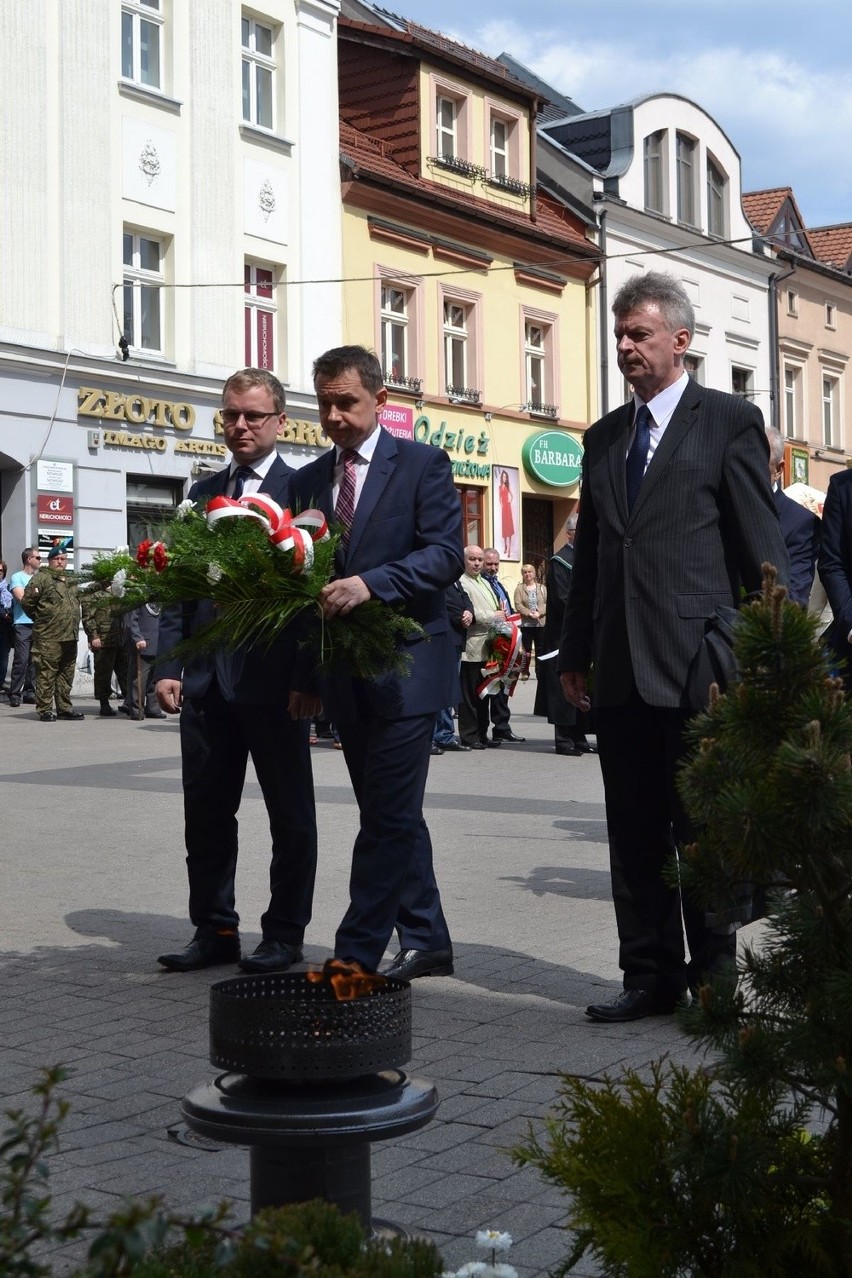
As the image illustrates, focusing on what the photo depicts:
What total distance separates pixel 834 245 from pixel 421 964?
4228 cm

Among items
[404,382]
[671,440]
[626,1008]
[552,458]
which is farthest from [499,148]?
[626,1008]

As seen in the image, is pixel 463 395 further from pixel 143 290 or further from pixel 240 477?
pixel 240 477

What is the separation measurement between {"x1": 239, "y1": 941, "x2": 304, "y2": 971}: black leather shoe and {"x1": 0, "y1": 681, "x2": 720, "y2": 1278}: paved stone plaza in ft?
0.36

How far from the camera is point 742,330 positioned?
128 feet

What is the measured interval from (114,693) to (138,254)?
6353 mm

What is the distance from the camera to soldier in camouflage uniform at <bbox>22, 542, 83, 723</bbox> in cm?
1994

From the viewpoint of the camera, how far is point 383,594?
496 cm

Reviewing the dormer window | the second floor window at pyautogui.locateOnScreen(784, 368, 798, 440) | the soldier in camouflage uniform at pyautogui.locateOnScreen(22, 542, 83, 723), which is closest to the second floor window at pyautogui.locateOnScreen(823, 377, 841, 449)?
the second floor window at pyautogui.locateOnScreen(784, 368, 798, 440)

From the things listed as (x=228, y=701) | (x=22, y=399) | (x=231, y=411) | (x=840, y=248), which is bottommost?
(x=228, y=701)

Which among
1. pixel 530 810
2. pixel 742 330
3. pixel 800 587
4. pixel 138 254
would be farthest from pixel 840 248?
pixel 800 587

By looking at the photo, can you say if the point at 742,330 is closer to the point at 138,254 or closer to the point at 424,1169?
the point at 138,254

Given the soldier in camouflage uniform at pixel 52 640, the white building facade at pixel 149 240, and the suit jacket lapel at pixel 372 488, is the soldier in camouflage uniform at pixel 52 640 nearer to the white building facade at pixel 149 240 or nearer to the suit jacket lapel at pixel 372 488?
the white building facade at pixel 149 240

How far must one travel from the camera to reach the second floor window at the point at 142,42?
2516 centimetres

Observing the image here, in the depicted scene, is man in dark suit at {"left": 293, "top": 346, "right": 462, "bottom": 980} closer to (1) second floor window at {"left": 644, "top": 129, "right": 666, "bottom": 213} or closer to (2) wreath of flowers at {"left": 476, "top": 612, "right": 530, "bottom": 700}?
(2) wreath of flowers at {"left": 476, "top": 612, "right": 530, "bottom": 700}
